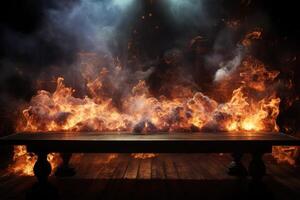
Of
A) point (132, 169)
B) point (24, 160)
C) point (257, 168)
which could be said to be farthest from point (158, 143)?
point (24, 160)

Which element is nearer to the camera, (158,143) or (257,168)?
(158,143)

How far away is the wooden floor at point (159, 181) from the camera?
3.75m

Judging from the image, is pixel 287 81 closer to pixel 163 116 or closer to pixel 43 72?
pixel 163 116

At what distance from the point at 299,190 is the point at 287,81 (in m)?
2.77

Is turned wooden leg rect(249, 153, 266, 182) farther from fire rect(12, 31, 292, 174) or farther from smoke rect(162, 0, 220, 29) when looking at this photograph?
smoke rect(162, 0, 220, 29)

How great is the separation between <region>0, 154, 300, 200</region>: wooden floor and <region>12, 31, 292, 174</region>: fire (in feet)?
2.41

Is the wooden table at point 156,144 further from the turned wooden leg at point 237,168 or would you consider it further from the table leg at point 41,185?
the turned wooden leg at point 237,168

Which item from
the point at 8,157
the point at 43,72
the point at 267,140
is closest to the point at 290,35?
the point at 267,140

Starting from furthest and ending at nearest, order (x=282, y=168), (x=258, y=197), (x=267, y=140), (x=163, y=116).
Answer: (x=282, y=168) → (x=163, y=116) → (x=258, y=197) → (x=267, y=140)

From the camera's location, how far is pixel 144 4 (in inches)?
269

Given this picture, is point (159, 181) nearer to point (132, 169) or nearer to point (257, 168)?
point (132, 169)

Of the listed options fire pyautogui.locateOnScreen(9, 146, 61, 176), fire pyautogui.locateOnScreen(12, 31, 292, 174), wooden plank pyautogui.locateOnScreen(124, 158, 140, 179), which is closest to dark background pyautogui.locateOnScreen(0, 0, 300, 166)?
fire pyautogui.locateOnScreen(12, 31, 292, 174)

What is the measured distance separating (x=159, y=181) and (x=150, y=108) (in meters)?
1.99

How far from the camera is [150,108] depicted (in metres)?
6.10
